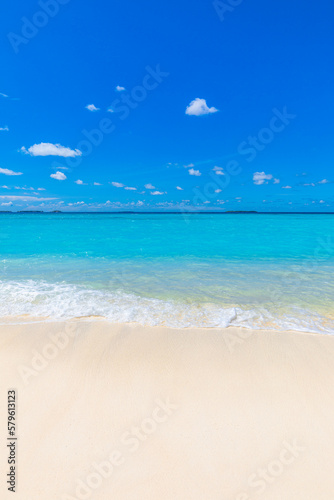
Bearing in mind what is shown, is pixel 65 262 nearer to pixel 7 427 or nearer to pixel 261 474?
Answer: pixel 7 427

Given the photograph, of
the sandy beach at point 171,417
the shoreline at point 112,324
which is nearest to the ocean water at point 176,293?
the shoreline at point 112,324

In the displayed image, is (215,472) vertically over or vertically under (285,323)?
under

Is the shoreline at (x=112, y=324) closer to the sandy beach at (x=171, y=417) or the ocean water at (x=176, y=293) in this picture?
the ocean water at (x=176, y=293)

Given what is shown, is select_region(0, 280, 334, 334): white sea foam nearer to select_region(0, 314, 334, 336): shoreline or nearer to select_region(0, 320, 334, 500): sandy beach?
select_region(0, 314, 334, 336): shoreline

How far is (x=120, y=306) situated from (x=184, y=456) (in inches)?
159

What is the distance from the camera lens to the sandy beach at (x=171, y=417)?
7.60 ft

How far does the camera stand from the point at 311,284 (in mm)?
8359

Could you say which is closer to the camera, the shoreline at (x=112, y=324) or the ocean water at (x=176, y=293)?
the shoreline at (x=112, y=324)

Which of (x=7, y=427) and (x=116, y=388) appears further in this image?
(x=116, y=388)

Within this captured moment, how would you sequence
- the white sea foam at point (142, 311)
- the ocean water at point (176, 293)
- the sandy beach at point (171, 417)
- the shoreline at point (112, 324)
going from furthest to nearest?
the ocean water at point (176, 293) → the white sea foam at point (142, 311) → the shoreline at point (112, 324) → the sandy beach at point (171, 417)

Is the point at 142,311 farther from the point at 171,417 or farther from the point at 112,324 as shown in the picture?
the point at 171,417

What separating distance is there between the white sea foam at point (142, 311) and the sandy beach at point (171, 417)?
75 cm

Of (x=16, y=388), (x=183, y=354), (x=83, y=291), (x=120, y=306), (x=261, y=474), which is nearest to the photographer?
(x=261, y=474)

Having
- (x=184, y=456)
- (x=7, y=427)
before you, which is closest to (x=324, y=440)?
(x=184, y=456)
